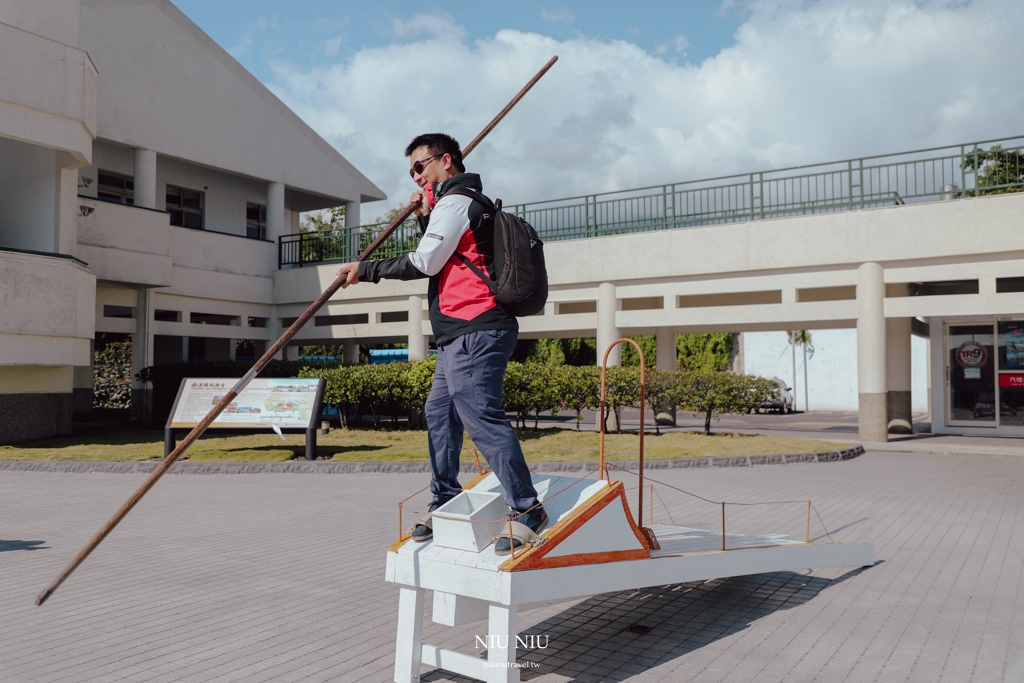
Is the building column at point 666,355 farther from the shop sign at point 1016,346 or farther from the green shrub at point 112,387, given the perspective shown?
the green shrub at point 112,387

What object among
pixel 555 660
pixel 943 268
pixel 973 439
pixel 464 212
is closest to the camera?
pixel 464 212

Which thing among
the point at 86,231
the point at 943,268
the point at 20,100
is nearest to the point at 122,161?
the point at 86,231

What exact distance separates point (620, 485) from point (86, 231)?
1838 centimetres

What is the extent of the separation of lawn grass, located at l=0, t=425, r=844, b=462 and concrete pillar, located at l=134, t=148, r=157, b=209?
6356mm

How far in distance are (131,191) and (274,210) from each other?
161 inches

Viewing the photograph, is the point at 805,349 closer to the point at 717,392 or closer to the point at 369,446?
the point at 717,392

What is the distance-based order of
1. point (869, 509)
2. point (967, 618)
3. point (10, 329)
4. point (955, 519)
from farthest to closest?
point (10, 329) → point (869, 509) → point (955, 519) → point (967, 618)

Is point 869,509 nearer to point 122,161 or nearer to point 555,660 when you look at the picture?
point 555,660

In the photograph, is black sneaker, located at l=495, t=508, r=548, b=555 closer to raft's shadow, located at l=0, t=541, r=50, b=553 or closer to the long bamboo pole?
the long bamboo pole

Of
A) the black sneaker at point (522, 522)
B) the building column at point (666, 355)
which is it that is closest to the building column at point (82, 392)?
the building column at point (666, 355)

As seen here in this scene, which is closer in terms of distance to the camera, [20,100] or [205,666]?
[205,666]

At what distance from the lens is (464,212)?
3971mm

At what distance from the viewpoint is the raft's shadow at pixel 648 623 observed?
13.9 feet

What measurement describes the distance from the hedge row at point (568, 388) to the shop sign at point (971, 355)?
5645 mm
